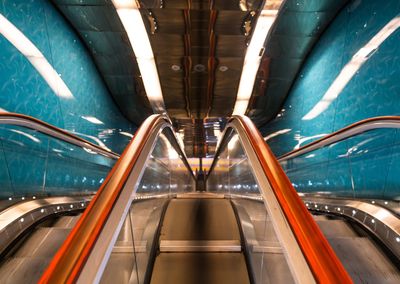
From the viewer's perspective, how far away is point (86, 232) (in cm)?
119

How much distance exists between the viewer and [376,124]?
2492 mm

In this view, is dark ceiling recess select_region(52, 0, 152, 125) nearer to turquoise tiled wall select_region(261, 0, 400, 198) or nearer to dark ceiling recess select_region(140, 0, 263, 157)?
dark ceiling recess select_region(140, 0, 263, 157)

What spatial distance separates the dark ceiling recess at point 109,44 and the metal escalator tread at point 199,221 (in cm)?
461

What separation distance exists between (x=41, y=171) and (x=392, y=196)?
16.2ft

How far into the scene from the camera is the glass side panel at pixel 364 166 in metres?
3.62

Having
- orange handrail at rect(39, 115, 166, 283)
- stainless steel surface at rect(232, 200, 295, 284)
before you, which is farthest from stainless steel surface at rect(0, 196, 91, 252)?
stainless steel surface at rect(232, 200, 295, 284)

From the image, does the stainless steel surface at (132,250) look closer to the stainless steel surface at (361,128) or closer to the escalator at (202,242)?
the escalator at (202,242)

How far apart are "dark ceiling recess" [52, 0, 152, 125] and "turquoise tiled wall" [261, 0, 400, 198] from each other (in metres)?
4.85

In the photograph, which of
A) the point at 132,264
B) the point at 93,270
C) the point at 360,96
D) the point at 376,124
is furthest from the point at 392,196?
the point at 93,270

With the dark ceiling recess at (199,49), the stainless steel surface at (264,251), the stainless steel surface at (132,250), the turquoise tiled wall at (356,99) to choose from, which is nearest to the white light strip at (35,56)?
the dark ceiling recess at (199,49)

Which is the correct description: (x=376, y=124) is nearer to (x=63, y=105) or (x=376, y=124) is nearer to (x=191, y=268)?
(x=191, y=268)

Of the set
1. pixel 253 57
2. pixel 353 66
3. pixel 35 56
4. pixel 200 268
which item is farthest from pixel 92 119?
pixel 200 268

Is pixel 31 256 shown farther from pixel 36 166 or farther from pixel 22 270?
pixel 36 166

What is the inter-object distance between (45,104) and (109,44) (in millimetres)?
3357
